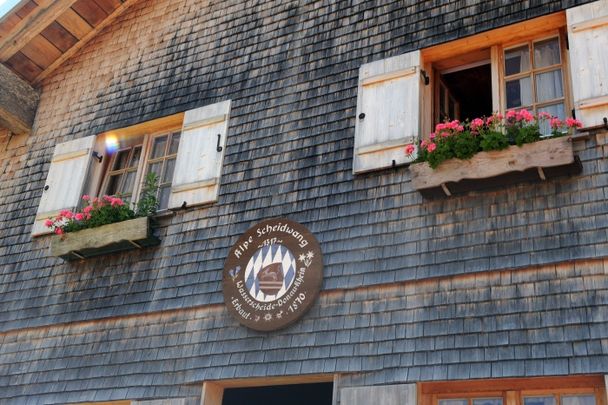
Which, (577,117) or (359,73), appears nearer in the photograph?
(577,117)

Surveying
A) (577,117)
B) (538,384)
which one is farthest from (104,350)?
(577,117)

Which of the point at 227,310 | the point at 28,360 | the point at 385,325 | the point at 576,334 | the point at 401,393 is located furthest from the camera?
the point at 28,360

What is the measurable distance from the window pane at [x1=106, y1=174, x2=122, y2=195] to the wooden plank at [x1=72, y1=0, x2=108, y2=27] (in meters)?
2.50

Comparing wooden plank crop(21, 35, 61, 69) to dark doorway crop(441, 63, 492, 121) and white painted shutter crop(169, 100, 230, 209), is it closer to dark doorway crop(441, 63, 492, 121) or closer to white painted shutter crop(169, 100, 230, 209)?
white painted shutter crop(169, 100, 230, 209)

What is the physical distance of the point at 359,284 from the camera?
6.09 metres

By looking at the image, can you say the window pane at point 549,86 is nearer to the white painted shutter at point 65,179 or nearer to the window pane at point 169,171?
the window pane at point 169,171

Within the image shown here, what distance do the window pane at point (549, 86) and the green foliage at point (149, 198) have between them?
4145 millimetres

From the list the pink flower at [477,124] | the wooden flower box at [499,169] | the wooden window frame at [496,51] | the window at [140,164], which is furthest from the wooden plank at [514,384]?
the window at [140,164]

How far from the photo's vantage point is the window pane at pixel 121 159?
29.0 ft

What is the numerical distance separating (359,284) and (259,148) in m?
2.12

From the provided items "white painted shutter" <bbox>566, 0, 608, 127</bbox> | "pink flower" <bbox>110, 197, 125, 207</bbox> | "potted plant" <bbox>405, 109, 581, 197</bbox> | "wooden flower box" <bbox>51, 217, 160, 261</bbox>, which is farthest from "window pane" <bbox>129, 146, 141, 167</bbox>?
"white painted shutter" <bbox>566, 0, 608, 127</bbox>

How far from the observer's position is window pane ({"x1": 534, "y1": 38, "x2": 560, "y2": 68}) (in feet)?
20.9

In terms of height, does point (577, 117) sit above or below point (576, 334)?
above

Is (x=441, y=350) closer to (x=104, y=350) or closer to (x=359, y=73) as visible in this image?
(x=359, y=73)
